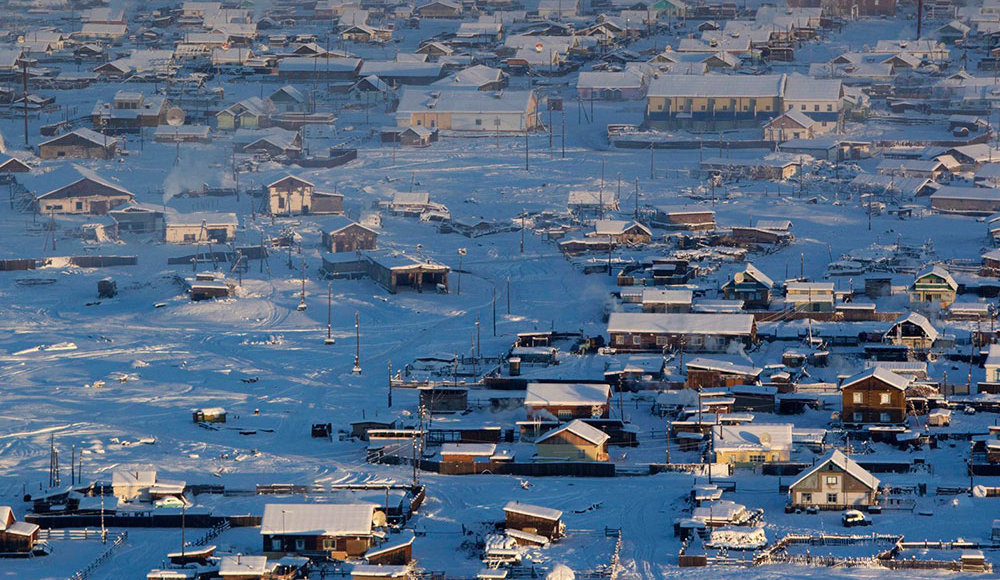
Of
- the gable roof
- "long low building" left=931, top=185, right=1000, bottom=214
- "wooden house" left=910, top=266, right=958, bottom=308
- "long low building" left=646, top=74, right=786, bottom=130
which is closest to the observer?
the gable roof

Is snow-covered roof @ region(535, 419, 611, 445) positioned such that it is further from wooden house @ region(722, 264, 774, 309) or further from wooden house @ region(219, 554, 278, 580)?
wooden house @ region(722, 264, 774, 309)

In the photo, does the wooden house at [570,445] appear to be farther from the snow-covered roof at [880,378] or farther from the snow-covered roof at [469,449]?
the snow-covered roof at [880,378]

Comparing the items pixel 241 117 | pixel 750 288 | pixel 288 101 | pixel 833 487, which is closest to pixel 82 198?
pixel 241 117

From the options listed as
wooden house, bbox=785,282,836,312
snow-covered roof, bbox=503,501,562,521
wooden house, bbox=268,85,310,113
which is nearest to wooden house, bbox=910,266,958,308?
wooden house, bbox=785,282,836,312

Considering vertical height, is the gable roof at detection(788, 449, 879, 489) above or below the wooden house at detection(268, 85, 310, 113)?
below

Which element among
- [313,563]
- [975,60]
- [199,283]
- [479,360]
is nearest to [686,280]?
[479,360]

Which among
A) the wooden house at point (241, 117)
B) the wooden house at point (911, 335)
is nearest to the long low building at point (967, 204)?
the wooden house at point (911, 335)

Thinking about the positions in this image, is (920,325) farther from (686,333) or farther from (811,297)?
(686,333)
